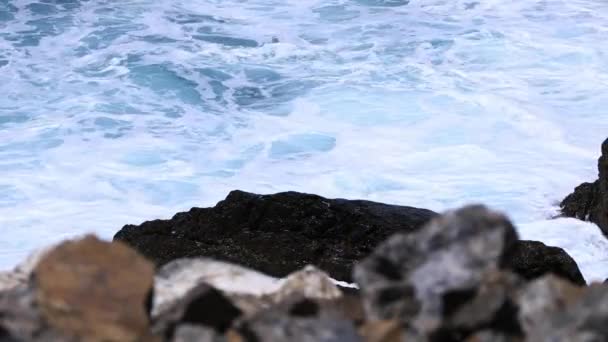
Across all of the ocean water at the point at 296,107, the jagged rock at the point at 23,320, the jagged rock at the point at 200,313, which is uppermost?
the jagged rock at the point at 23,320

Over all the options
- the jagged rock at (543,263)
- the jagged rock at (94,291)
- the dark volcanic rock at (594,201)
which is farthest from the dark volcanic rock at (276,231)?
the jagged rock at (94,291)

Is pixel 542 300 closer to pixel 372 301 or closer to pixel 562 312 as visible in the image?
pixel 562 312

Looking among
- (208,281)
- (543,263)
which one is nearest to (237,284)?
(208,281)

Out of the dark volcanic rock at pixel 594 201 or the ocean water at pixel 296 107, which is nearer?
the dark volcanic rock at pixel 594 201

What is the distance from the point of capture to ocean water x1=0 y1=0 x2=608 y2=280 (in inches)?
414

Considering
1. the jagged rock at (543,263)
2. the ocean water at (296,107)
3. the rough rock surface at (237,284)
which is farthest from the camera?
the ocean water at (296,107)

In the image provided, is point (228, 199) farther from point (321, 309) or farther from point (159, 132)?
point (159, 132)

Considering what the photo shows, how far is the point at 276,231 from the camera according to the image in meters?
6.38

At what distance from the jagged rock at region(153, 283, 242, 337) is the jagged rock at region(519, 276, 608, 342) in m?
0.66

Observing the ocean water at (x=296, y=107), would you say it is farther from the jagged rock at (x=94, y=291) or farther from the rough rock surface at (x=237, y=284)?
the jagged rock at (x=94, y=291)

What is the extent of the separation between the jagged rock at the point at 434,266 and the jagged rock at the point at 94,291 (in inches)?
19.0

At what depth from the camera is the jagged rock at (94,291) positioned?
7.12 feet

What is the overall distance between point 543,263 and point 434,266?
438cm

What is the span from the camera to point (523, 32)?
55.4 ft
